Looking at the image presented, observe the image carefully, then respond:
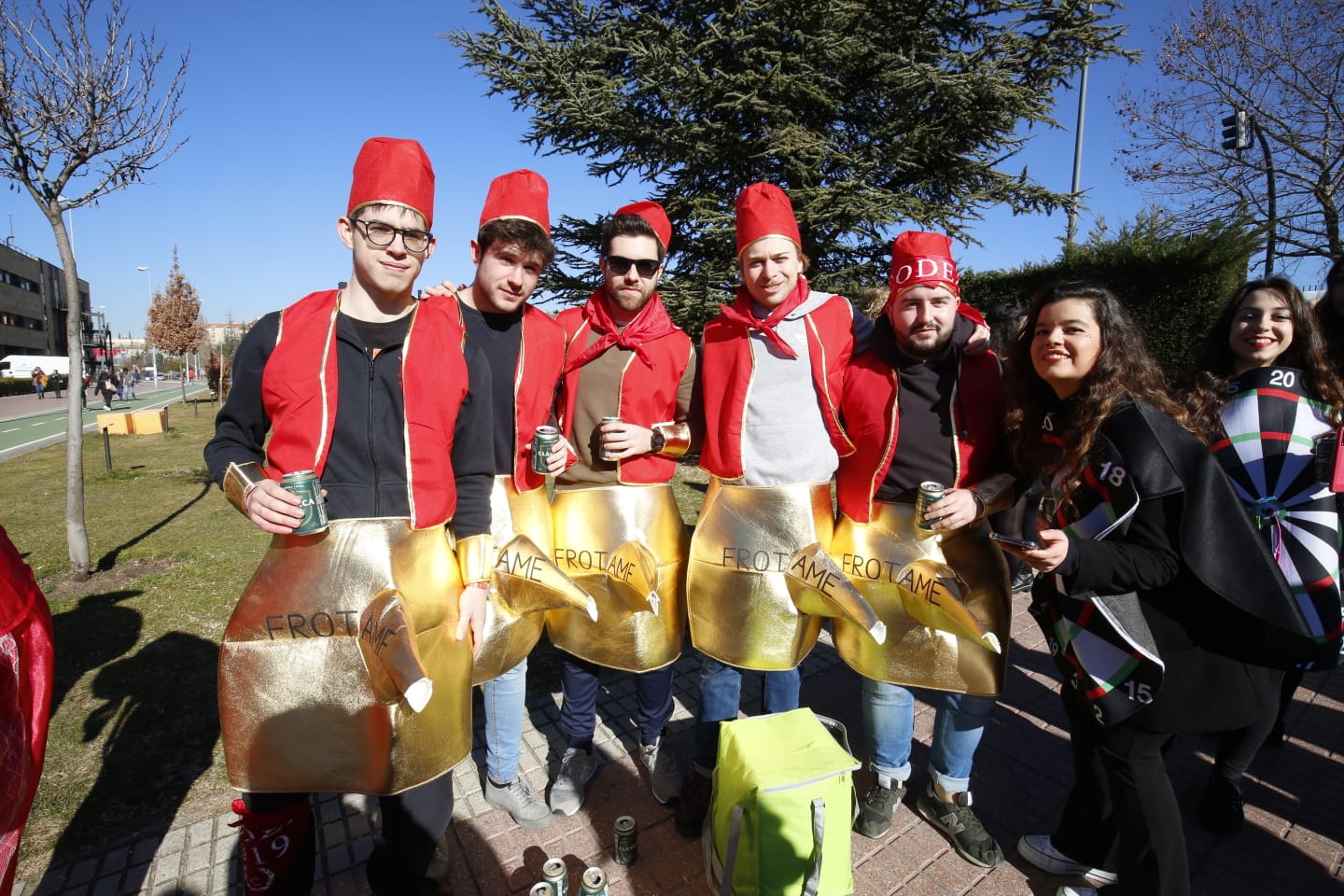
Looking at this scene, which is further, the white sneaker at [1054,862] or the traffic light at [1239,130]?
the traffic light at [1239,130]

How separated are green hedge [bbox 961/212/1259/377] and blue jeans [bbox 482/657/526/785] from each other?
8.25 metres

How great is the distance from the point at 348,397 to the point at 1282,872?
396cm

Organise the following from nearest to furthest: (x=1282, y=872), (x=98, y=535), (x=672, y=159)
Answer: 1. (x=1282, y=872)
2. (x=98, y=535)
3. (x=672, y=159)

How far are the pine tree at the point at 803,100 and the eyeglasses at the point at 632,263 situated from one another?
7.04 m

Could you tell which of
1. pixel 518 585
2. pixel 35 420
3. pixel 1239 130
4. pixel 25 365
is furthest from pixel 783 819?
pixel 25 365

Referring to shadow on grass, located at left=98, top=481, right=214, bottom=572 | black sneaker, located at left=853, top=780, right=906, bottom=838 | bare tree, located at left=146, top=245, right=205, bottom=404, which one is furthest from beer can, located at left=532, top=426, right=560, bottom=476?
bare tree, located at left=146, top=245, right=205, bottom=404

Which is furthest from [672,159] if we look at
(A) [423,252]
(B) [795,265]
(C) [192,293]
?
(C) [192,293]

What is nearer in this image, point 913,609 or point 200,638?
point 913,609

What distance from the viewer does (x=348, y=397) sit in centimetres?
198

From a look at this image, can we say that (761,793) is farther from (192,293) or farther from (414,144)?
(192,293)

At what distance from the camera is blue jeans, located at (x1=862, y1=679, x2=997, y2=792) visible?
8.75 feet

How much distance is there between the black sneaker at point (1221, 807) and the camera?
9.49ft

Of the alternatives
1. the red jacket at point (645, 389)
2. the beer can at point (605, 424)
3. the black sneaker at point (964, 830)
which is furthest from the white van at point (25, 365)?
the black sneaker at point (964, 830)

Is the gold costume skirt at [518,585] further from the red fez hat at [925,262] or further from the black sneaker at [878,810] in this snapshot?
the red fez hat at [925,262]
